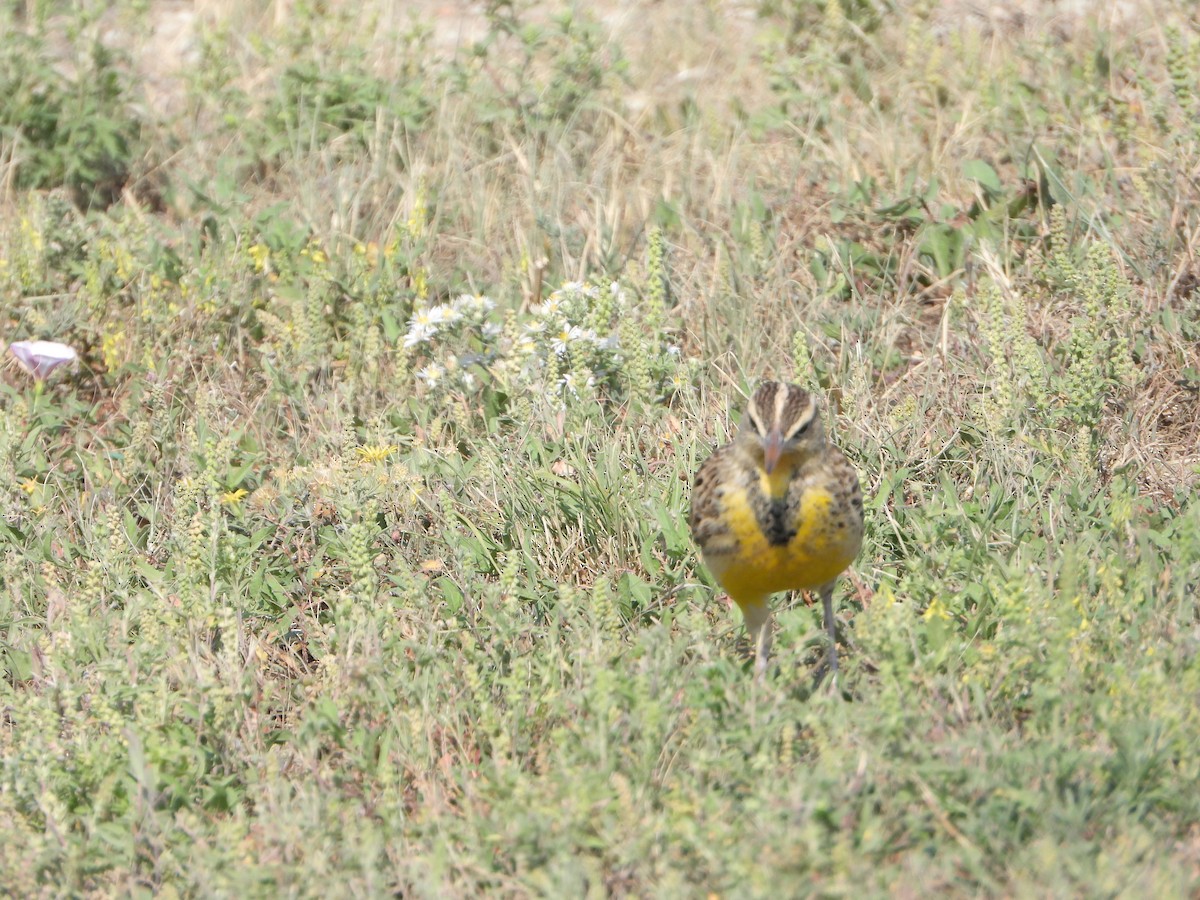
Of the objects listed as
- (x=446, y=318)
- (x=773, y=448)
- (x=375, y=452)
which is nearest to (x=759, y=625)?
(x=773, y=448)

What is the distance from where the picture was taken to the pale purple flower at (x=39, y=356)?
7.30 metres

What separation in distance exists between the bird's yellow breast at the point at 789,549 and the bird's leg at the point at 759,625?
0.51 feet

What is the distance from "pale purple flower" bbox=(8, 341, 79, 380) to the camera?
7.30m

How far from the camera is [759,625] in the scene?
17.4 feet

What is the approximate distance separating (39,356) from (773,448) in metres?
3.95

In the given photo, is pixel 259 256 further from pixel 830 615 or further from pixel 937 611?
pixel 937 611

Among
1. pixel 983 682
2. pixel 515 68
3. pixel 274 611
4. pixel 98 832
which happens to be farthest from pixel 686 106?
pixel 98 832

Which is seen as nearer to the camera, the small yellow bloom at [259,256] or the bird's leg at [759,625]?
Result: the bird's leg at [759,625]

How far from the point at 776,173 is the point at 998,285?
5.18 feet

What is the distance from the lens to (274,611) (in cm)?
607

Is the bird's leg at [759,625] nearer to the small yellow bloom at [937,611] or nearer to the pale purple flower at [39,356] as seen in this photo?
the small yellow bloom at [937,611]

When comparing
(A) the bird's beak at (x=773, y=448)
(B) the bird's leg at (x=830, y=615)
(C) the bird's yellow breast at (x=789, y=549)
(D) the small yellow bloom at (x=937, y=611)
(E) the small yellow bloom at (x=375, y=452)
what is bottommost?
(E) the small yellow bloom at (x=375, y=452)

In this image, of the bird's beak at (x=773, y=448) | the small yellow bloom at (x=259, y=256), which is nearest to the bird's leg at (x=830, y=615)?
the bird's beak at (x=773, y=448)

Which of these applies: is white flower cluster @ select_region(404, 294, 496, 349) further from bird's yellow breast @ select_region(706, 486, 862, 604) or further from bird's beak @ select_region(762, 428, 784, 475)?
bird's beak @ select_region(762, 428, 784, 475)
